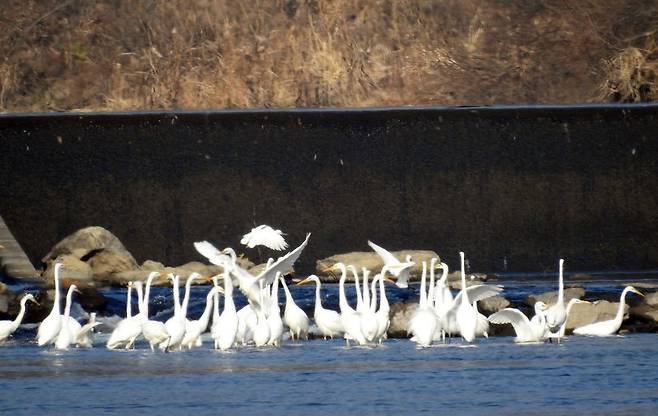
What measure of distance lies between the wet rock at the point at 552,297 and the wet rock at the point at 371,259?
4661 millimetres

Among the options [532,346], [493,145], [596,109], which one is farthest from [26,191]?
[532,346]

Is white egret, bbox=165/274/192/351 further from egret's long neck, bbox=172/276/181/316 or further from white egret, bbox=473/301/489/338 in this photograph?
white egret, bbox=473/301/489/338

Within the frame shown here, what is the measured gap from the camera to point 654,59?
3869 cm

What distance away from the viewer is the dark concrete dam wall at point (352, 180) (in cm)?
3031

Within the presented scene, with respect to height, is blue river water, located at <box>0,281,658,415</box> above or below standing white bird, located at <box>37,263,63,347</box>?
below

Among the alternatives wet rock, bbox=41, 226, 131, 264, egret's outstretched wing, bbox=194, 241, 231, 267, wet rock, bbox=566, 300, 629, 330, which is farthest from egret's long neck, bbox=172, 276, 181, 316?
wet rock, bbox=41, 226, 131, 264

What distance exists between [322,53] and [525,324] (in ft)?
65.7

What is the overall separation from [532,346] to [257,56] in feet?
69.4

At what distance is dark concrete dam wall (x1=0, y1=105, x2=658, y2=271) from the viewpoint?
1193 inches

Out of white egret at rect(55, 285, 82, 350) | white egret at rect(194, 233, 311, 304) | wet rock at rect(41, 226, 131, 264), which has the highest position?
wet rock at rect(41, 226, 131, 264)

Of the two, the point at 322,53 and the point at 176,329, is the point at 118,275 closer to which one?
the point at 176,329

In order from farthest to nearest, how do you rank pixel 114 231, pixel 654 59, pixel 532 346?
pixel 654 59
pixel 114 231
pixel 532 346

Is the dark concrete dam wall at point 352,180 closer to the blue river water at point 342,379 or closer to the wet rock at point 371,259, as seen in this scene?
the wet rock at point 371,259

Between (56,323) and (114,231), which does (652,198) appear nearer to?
(114,231)
